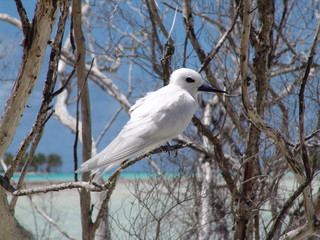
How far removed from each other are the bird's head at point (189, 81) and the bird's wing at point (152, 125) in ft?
0.28

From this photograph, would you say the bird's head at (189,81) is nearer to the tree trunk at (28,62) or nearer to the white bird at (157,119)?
the white bird at (157,119)

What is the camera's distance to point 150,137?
2.21 metres

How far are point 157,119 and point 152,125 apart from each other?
0.17 feet

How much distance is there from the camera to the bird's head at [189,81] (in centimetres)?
244

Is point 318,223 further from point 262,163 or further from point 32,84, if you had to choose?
point 32,84

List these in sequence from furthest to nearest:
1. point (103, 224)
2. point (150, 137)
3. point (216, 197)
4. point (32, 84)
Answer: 1. point (103, 224)
2. point (216, 197)
3. point (150, 137)
4. point (32, 84)

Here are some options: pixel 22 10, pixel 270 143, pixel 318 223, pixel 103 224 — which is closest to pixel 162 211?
pixel 270 143

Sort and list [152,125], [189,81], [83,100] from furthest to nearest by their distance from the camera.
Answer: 1. [83,100]
2. [189,81]
3. [152,125]

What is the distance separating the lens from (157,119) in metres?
2.27

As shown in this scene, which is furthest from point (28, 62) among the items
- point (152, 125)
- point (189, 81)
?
point (189, 81)

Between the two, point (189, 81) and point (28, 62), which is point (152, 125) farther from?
point (28, 62)

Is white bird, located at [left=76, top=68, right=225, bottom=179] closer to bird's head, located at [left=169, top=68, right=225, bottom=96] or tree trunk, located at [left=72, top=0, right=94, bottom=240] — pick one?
bird's head, located at [left=169, top=68, right=225, bottom=96]

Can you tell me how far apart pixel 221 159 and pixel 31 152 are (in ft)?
5.75

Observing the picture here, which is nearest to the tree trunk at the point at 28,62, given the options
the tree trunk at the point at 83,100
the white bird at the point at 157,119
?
the white bird at the point at 157,119
